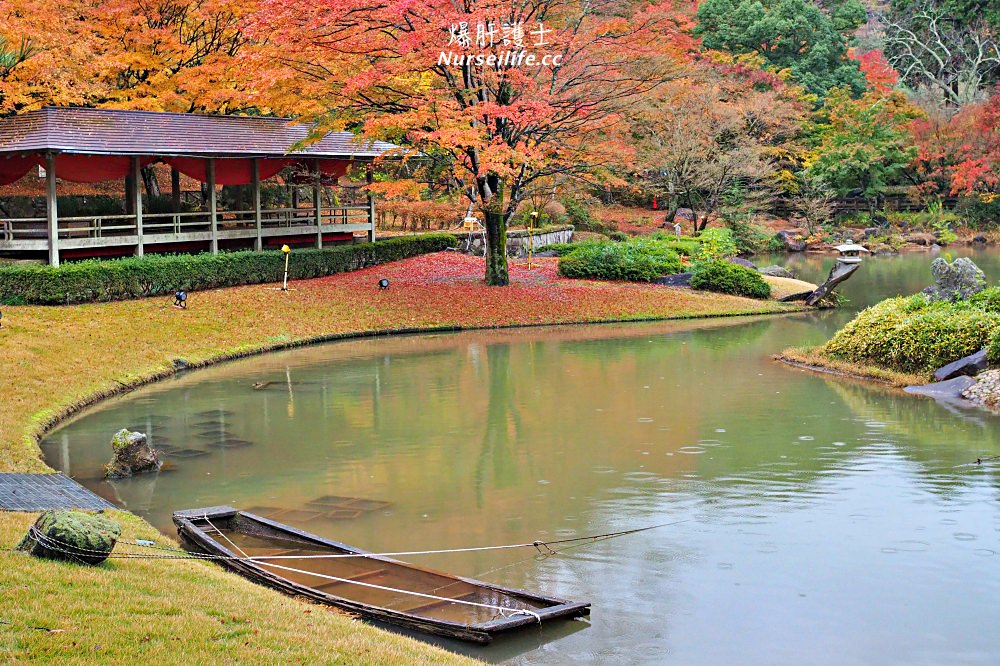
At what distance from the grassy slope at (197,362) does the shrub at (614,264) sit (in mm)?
683

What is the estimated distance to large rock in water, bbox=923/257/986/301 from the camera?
62.0 ft

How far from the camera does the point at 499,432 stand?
14141 millimetres

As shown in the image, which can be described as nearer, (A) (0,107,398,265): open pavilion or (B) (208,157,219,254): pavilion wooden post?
(A) (0,107,398,265): open pavilion

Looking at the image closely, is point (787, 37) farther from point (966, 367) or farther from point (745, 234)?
point (966, 367)

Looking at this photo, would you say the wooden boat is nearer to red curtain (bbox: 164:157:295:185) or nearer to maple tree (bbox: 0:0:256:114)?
red curtain (bbox: 164:157:295:185)

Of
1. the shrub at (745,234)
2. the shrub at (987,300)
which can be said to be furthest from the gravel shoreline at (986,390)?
the shrub at (745,234)

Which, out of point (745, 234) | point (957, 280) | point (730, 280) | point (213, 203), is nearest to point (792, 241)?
point (745, 234)

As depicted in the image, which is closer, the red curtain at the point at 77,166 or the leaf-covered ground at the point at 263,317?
the leaf-covered ground at the point at 263,317

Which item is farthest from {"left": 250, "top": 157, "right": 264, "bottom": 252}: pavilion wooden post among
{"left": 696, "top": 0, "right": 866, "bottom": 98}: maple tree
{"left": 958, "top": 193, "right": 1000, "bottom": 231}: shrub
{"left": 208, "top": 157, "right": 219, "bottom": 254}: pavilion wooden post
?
{"left": 958, "top": 193, "right": 1000, "bottom": 231}: shrub

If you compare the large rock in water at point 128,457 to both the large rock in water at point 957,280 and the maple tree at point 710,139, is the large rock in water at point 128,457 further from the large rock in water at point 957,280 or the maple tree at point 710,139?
the maple tree at point 710,139

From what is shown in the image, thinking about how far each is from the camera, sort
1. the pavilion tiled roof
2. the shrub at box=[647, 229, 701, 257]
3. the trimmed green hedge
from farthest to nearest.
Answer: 1. the shrub at box=[647, 229, 701, 257]
2. the pavilion tiled roof
3. the trimmed green hedge

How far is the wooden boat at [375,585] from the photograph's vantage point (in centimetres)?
729

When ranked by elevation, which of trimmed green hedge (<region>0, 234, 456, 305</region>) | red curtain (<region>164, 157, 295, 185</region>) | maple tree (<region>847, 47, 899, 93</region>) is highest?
maple tree (<region>847, 47, 899, 93</region>)

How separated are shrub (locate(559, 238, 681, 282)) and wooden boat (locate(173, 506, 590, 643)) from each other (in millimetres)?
20185
